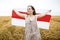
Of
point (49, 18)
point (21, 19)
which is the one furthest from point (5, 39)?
point (49, 18)

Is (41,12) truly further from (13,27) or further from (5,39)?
(5,39)

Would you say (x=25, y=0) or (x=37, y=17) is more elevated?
(x=25, y=0)

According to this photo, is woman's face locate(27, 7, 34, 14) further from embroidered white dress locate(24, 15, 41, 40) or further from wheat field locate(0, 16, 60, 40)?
wheat field locate(0, 16, 60, 40)

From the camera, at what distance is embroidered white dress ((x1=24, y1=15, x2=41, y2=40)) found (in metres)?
2.74

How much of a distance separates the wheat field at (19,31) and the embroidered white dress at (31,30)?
81 millimetres

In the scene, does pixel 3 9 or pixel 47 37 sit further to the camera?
pixel 3 9

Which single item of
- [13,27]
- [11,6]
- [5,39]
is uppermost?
[11,6]

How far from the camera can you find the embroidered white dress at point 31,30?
274 cm

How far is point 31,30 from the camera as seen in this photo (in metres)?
2.75

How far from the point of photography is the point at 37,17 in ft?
9.12

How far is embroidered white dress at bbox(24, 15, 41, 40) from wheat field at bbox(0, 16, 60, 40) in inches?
3.2

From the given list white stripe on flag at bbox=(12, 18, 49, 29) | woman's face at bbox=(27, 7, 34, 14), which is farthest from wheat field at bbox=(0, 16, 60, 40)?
woman's face at bbox=(27, 7, 34, 14)

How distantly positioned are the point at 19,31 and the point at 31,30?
25 centimetres

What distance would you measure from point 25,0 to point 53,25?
76 cm
